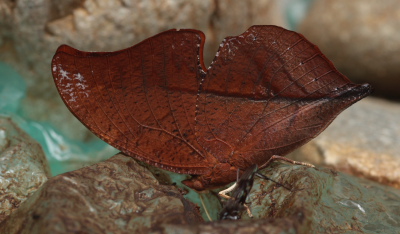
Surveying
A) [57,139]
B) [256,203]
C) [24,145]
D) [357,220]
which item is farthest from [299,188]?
[57,139]

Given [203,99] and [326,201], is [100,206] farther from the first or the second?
[326,201]

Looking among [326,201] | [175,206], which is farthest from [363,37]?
[175,206]

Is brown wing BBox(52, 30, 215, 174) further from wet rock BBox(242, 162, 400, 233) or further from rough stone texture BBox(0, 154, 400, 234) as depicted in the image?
wet rock BBox(242, 162, 400, 233)

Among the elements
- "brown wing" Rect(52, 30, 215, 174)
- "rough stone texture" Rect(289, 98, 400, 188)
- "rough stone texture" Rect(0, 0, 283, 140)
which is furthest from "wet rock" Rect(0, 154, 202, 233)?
"rough stone texture" Rect(289, 98, 400, 188)

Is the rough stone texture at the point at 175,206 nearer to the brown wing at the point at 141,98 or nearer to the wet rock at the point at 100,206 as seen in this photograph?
the wet rock at the point at 100,206

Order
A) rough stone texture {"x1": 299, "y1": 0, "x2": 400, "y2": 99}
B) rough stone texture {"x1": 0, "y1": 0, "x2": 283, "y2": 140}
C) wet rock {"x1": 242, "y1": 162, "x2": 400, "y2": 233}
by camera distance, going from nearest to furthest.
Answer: wet rock {"x1": 242, "y1": 162, "x2": 400, "y2": 233}, rough stone texture {"x1": 0, "y1": 0, "x2": 283, "y2": 140}, rough stone texture {"x1": 299, "y1": 0, "x2": 400, "y2": 99}

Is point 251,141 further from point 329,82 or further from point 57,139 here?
point 57,139

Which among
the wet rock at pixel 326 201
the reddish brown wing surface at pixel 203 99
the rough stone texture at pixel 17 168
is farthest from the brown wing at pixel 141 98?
the rough stone texture at pixel 17 168
